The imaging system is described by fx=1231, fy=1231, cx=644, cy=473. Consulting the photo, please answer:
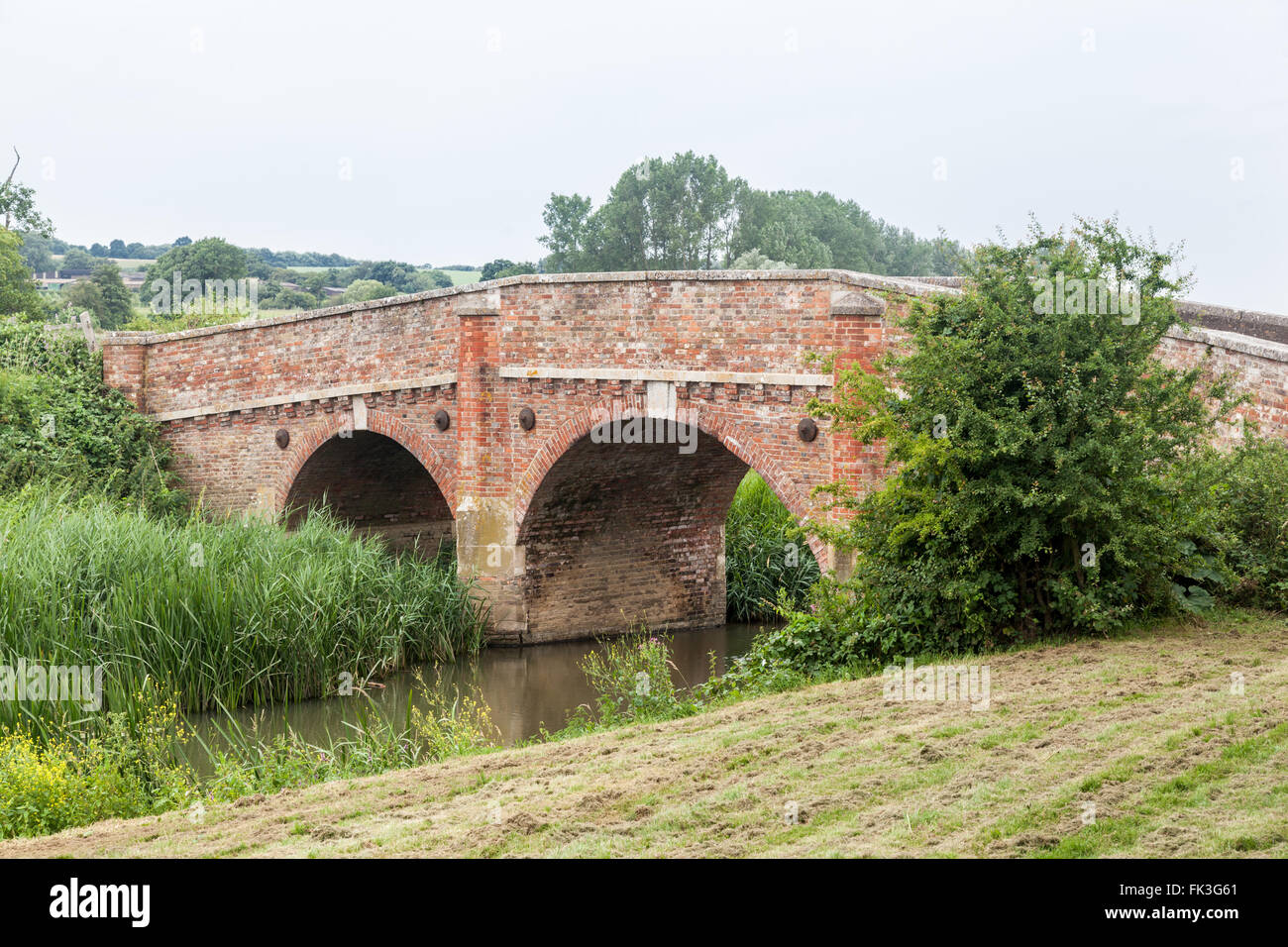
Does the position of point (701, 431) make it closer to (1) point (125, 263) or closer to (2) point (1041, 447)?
(2) point (1041, 447)

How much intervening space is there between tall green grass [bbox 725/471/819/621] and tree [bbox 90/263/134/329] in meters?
30.1

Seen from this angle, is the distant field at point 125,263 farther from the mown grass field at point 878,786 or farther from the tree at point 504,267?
the mown grass field at point 878,786

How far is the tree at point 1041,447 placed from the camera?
26.6ft

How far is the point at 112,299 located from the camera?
138 feet

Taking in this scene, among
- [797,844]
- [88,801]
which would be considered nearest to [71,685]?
[88,801]

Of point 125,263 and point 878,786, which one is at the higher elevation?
point 125,263

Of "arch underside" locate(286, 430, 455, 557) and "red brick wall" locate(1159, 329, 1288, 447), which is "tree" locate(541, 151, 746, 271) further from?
"red brick wall" locate(1159, 329, 1288, 447)

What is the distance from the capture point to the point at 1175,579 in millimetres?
A: 8727

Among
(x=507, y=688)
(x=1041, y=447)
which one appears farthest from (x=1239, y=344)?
(x=507, y=688)

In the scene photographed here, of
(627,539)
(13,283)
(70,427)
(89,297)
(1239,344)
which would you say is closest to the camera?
(1239,344)

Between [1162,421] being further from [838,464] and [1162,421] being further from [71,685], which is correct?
[71,685]

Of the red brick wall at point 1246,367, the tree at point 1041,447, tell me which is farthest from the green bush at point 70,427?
the red brick wall at point 1246,367

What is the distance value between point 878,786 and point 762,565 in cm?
1202
